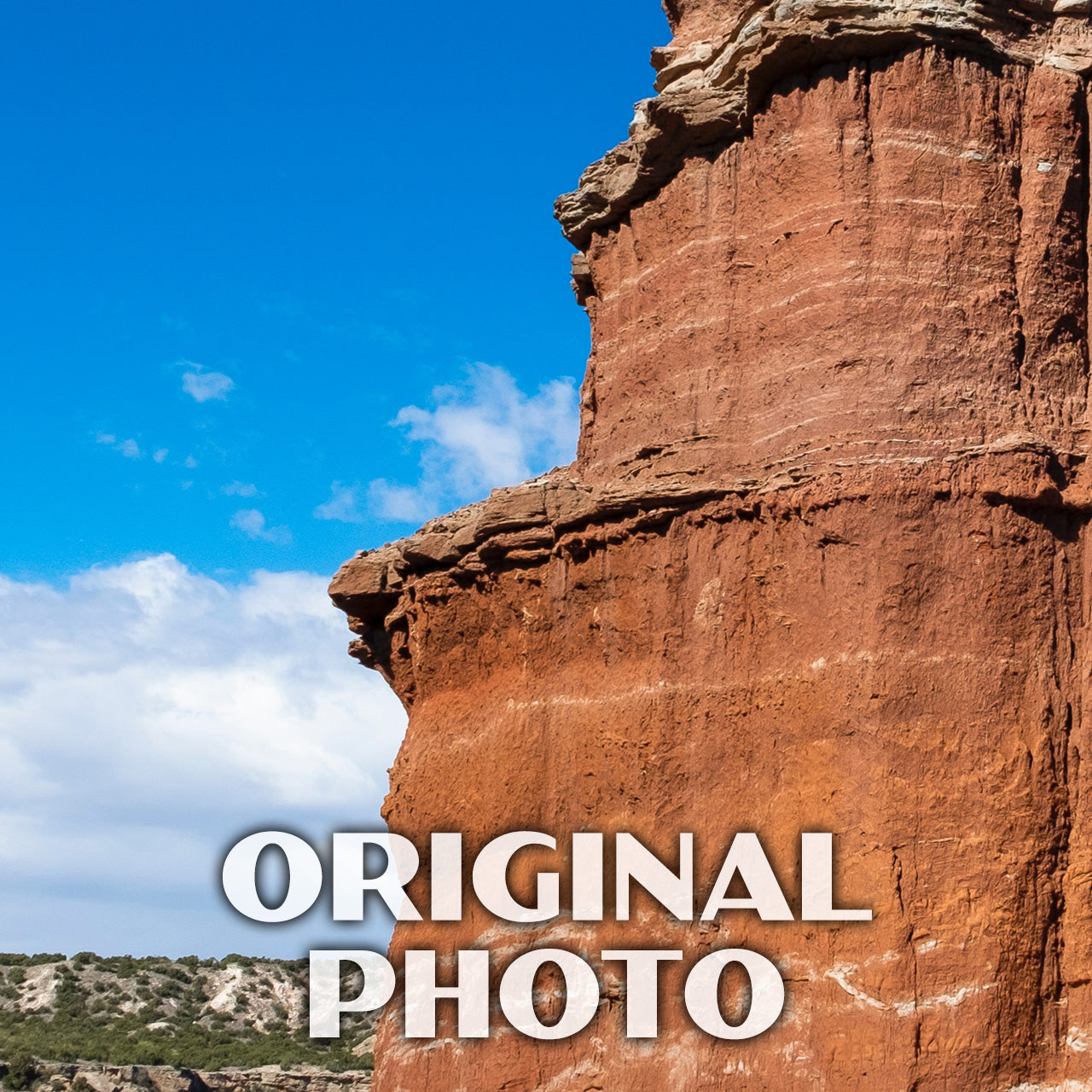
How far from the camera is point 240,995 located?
66812mm

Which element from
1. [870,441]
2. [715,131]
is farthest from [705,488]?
[715,131]

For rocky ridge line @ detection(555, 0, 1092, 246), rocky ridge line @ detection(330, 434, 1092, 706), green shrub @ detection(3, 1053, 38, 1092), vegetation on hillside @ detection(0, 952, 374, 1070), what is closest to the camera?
rocky ridge line @ detection(330, 434, 1092, 706)

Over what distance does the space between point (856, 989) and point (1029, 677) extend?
303 centimetres

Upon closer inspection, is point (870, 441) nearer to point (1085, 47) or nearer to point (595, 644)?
point (595, 644)

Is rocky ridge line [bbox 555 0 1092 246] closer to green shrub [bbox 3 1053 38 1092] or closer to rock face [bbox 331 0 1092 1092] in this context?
rock face [bbox 331 0 1092 1092]

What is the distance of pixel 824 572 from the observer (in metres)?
14.7

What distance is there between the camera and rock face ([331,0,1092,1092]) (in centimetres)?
1362

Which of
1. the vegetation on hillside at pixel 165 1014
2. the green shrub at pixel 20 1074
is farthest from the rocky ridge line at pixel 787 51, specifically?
the vegetation on hillside at pixel 165 1014

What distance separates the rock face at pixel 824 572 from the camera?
13.6 m

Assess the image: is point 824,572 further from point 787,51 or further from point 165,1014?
point 165,1014

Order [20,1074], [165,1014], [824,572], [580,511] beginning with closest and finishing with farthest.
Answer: [824,572] → [580,511] → [20,1074] → [165,1014]

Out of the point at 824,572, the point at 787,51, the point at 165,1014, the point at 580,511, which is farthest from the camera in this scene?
the point at 165,1014

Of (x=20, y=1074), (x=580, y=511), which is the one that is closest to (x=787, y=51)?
(x=580, y=511)

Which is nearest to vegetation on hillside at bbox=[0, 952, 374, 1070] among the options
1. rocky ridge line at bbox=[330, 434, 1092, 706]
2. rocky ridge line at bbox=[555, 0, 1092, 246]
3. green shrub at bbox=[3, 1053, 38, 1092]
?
green shrub at bbox=[3, 1053, 38, 1092]
